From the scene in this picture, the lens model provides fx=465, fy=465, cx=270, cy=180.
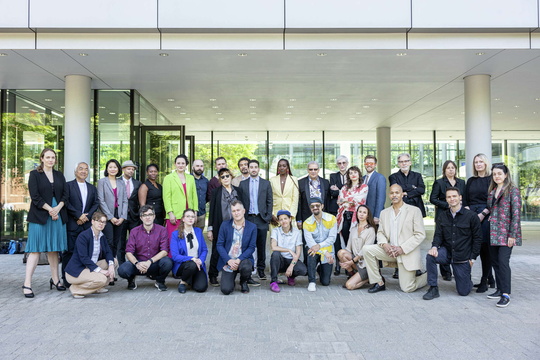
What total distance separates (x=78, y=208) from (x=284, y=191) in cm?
301

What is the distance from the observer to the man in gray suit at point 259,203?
22.9ft

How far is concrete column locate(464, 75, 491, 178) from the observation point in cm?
933

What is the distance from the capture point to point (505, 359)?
3674 mm

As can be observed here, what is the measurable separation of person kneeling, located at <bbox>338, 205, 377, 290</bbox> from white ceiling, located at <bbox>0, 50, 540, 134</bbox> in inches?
114

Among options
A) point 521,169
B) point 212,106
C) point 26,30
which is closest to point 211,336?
point 26,30

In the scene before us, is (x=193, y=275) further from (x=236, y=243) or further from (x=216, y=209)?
(x=216, y=209)

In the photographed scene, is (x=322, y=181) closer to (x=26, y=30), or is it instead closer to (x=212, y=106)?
(x=26, y=30)

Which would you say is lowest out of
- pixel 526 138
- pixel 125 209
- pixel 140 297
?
pixel 140 297

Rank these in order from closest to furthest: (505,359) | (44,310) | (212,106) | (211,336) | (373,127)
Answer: (505,359) < (211,336) < (44,310) < (212,106) < (373,127)

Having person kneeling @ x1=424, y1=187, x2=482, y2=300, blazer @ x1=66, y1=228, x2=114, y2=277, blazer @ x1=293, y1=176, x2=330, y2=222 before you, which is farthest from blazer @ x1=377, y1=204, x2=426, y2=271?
blazer @ x1=66, y1=228, x2=114, y2=277

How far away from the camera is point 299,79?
998 centimetres

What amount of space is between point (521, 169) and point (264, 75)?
15818mm

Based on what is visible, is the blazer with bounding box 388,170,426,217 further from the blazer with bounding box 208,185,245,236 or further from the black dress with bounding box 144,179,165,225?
the black dress with bounding box 144,179,165,225
